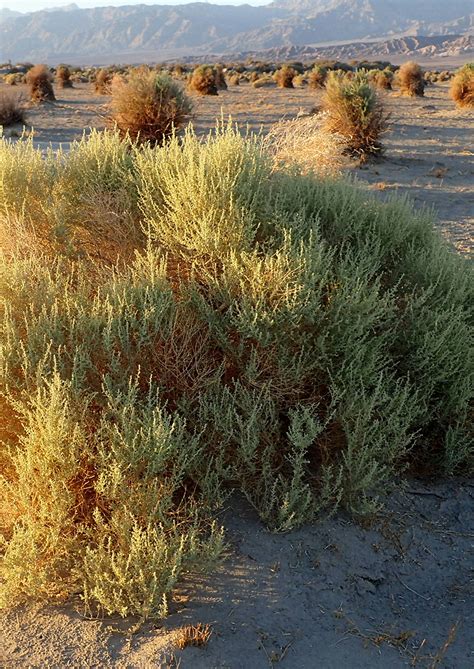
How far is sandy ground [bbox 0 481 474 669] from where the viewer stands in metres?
3.19

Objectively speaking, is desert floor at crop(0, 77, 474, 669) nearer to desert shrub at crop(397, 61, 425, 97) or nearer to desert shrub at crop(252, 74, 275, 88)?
desert shrub at crop(397, 61, 425, 97)

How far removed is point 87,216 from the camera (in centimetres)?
524

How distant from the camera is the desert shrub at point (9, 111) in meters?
18.0

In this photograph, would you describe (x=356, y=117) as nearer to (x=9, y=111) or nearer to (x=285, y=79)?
(x=9, y=111)

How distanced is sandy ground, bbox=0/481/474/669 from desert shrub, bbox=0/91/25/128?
16521 mm

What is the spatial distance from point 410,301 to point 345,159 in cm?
999

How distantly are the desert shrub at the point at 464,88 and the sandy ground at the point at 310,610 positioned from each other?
71.8 ft

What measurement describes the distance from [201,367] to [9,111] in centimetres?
1625

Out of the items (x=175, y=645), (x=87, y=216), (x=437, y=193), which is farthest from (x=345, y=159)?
(x=175, y=645)

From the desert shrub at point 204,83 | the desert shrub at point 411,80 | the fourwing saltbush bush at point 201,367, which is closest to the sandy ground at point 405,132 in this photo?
the desert shrub at point 204,83

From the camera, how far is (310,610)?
3.51m

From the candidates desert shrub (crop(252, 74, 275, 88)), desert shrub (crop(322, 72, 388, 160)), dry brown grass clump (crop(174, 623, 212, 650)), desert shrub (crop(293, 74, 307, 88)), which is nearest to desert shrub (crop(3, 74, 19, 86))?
desert shrub (crop(252, 74, 275, 88))

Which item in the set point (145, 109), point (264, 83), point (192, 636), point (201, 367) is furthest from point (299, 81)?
point (192, 636)

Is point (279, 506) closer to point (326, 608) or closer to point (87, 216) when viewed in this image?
point (326, 608)
